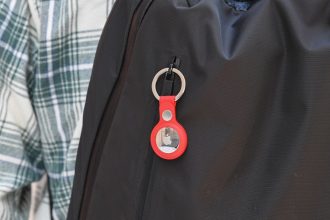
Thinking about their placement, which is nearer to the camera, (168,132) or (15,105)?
(168,132)

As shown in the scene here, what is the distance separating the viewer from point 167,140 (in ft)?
1.81

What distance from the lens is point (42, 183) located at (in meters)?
0.79

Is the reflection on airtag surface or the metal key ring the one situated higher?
the metal key ring

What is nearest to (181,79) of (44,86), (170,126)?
(170,126)

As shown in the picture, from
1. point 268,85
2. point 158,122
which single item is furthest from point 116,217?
point 268,85

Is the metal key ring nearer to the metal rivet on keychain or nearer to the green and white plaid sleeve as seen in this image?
the metal rivet on keychain

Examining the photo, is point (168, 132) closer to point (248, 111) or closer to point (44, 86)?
point (248, 111)

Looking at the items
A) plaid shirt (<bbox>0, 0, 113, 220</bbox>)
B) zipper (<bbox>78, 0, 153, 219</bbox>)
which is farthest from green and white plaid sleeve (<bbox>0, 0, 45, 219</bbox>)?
zipper (<bbox>78, 0, 153, 219</bbox>)

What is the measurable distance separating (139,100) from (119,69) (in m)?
0.05

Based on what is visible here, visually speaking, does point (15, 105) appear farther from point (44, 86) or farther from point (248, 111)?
point (248, 111)

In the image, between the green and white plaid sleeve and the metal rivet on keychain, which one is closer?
the metal rivet on keychain

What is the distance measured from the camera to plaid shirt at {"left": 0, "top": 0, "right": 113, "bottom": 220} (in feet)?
2.42

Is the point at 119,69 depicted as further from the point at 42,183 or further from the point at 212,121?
the point at 42,183

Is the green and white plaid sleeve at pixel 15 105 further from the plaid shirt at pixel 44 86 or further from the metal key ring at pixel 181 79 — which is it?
the metal key ring at pixel 181 79
